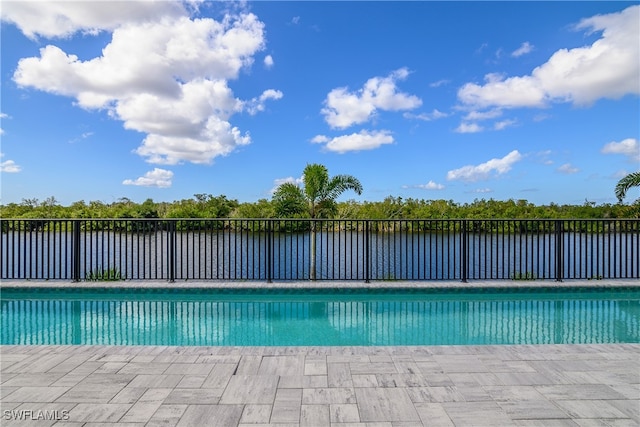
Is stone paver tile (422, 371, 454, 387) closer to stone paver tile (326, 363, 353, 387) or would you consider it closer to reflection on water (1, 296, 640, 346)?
stone paver tile (326, 363, 353, 387)

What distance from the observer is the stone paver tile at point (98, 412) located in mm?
1957

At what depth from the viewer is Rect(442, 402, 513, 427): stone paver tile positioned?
1925 millimetres

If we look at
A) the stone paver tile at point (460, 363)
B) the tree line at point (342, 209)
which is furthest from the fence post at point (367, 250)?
the tree line at point (342, 209)

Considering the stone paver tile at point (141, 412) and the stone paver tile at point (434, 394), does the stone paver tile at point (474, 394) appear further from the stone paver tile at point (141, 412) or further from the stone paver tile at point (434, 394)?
the stone paver tile at point (141, 412)

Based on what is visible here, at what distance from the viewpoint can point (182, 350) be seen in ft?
9.75

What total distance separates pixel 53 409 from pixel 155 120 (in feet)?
28.5

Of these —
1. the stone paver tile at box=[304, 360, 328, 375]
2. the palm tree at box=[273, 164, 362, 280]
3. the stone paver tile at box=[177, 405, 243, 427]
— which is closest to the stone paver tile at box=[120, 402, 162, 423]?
the stone paver tile at box=[177, 405, 243, 427]

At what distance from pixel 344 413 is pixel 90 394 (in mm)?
1651

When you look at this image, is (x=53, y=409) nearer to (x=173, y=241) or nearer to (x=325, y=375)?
(x=325, y=375)

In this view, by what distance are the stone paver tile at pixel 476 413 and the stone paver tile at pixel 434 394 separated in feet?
0.19

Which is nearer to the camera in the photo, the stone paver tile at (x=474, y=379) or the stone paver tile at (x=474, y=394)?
the stone paver tile at (x=474, y=394)

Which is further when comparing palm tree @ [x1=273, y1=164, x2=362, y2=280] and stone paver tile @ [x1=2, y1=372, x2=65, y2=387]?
palm tree @ [x1=273, y1=164, x2=362, y2=280]

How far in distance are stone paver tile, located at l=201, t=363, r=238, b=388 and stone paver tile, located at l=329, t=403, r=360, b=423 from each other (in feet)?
2.59

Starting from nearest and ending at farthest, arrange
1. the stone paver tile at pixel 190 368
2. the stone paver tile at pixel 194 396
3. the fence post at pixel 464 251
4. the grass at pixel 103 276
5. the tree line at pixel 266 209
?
the stone paver tile at pixel 194 396, the stone paver tile at pixel 190 368, the fence post at pixel 464 251, the grass at pixel 103 276, the tree line at pixel 266 209
